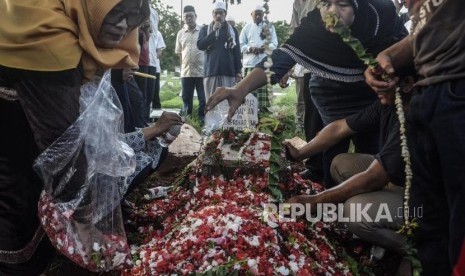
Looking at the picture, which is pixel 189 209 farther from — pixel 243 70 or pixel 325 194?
pixel 243 70

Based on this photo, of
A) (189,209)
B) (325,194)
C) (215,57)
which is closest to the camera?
(325,194)

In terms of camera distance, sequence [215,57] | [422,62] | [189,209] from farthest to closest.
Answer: [215,57] → [189,209] → [422,62]

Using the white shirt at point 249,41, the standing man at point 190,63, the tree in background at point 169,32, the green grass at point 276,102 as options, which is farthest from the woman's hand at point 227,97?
the tree in background at point 169,32

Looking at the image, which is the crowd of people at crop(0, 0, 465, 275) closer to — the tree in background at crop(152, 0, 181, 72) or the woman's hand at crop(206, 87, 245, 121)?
the woman's hand at crop(206, 87, 245, 121)

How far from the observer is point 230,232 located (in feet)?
7.83

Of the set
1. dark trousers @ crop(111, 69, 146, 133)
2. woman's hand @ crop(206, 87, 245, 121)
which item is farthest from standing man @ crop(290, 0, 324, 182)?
dark trousers @ crop(111, 69, 146, 133)

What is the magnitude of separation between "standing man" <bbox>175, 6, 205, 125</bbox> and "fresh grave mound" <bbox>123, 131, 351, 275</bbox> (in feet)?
17.6

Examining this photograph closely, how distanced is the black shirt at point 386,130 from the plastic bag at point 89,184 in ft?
4.56

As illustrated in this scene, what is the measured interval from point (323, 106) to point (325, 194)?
1.12 metres

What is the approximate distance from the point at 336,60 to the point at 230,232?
1.69 m

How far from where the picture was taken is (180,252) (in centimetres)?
239

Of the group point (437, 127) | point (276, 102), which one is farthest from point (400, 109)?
point (276, 102)

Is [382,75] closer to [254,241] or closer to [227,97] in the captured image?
[254,241]

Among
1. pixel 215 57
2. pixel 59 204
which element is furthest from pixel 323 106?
pixel 215 57
